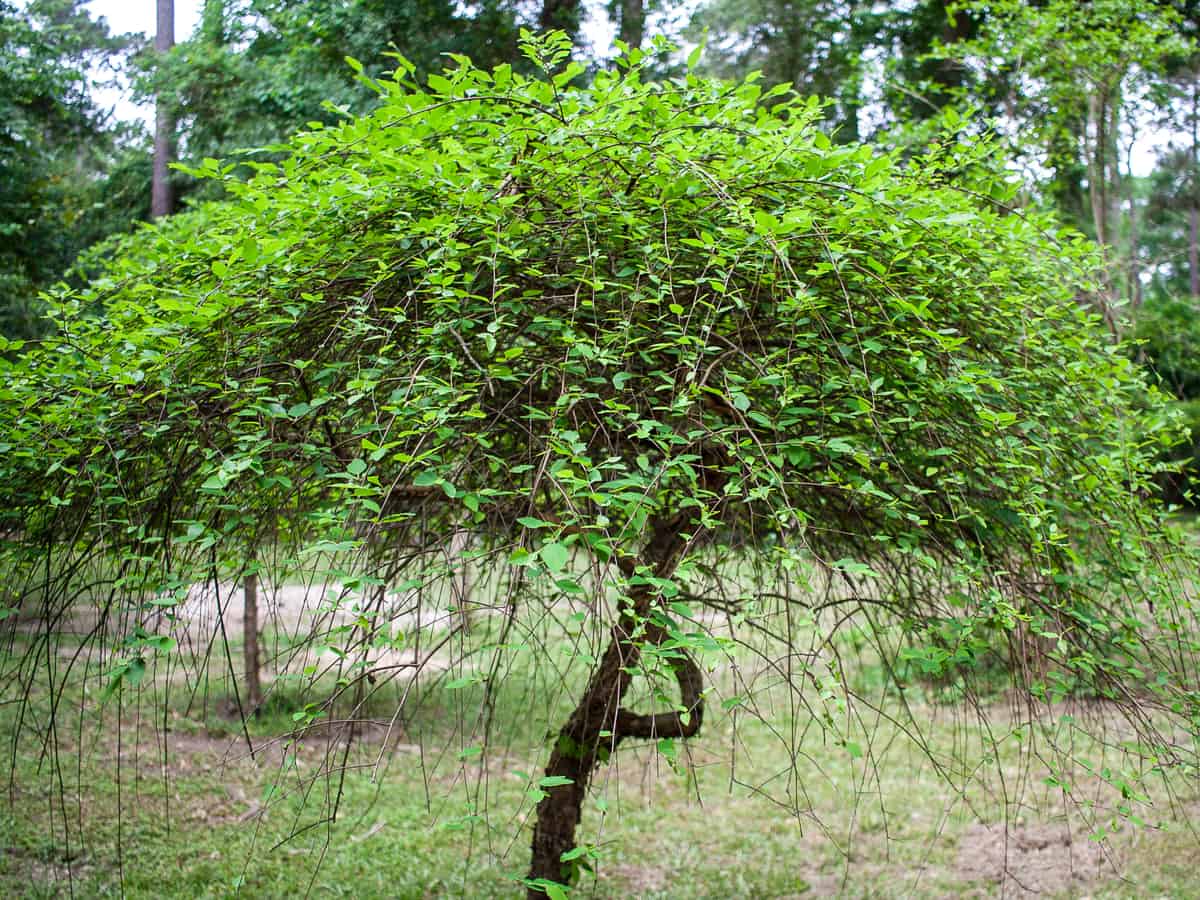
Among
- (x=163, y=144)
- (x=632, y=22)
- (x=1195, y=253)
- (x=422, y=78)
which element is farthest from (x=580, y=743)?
(x=1195, y=253)

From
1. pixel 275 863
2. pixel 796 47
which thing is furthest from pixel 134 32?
pixel 275 863

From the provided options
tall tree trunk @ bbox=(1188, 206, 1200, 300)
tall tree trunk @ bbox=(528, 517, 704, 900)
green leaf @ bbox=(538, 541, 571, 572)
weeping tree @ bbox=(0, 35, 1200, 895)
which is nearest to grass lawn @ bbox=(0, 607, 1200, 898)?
tall tree trunk @ bbox=(528, 517, 704, 900)

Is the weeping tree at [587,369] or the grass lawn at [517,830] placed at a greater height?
the weeping tree at [587,369]

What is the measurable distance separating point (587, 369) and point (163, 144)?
34.6 ft

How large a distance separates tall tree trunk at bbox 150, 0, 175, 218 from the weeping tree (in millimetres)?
8940

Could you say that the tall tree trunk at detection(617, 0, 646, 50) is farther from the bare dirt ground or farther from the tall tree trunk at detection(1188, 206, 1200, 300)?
the tall tree trunk at detection(1188, 206, 1200, 300)

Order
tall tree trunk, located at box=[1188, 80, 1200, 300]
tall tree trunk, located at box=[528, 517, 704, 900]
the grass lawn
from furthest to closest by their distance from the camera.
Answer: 1. tall tree trunk, located at box=[1188, 80, 1200, 300]
2. the grass lawn
3. tall tree trunk, located at box=[528, 517, 704, 900]

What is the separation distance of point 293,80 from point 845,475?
7.98 meters

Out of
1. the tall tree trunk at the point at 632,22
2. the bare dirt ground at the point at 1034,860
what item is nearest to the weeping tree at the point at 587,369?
the bare dirt ground at the point at 1034,860

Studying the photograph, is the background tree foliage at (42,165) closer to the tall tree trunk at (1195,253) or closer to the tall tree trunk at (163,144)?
the tall tree trunk at (163,144)

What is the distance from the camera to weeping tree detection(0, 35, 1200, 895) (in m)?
2.43

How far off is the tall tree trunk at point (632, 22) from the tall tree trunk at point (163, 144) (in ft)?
16.8

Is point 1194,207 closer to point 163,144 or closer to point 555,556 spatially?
point 163,144

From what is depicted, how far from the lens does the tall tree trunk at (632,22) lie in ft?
36.0
